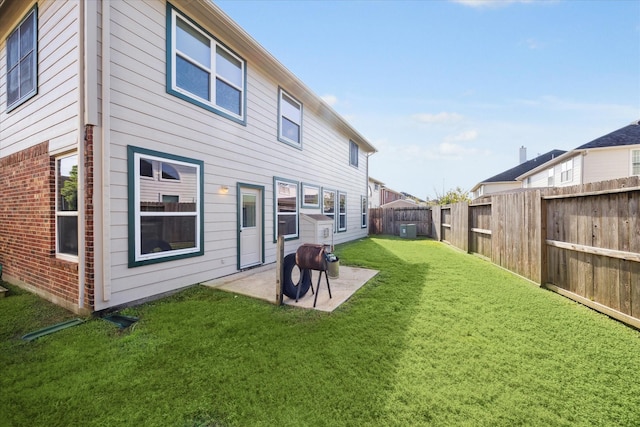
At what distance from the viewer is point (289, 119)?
27.2 feet

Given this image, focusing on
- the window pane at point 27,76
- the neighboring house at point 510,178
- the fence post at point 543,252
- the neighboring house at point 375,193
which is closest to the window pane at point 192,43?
the window pane at point 27,76

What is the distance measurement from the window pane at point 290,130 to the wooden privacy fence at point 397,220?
992 cm

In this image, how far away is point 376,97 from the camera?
1392 cm

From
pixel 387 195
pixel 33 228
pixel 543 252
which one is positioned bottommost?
pixel 543 252

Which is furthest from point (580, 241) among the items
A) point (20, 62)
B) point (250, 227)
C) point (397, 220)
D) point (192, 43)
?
point (397, 220)

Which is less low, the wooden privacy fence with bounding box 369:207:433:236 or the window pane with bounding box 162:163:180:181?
the window pane with bounding box 162:163:180:181

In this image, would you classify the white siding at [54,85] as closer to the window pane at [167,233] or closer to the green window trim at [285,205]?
the window pane at [167,233]

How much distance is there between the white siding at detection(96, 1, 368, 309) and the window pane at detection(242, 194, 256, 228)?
36 cm

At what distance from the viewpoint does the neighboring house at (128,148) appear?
3.73m

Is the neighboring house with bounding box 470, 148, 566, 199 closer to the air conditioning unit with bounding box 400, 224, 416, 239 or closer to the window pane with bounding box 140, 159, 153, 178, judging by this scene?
the air conditioning unit with bounding box 400, 224, 416, 239

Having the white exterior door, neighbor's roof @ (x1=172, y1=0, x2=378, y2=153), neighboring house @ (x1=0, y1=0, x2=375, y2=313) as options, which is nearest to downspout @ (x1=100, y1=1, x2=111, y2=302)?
neighboring house @ (x1=0, y1=0, x2=375, y2=313)

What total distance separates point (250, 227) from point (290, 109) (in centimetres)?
419

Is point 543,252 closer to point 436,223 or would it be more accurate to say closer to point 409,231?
point 436,223

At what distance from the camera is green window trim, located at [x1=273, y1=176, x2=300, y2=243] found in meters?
7.36
